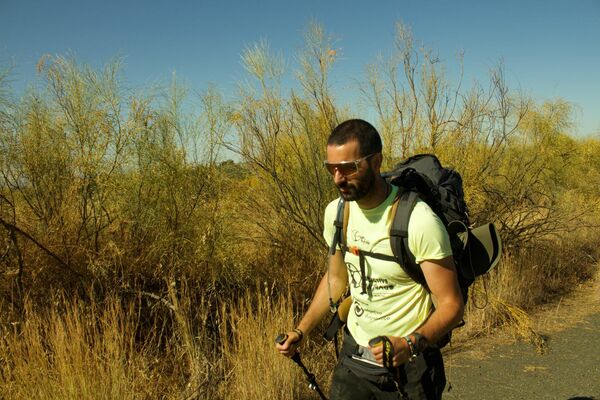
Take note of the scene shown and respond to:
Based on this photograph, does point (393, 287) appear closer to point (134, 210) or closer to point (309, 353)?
point (309, 353)

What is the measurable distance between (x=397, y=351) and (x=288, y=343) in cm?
64

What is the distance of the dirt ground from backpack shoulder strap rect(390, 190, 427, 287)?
2.67 metres

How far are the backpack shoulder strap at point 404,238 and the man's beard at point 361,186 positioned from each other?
0.49ft

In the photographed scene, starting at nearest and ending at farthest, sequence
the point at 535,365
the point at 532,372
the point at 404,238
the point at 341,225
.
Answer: the point at 404,238 → the point at 341,225 → the point at 532,372 → the point at 535,365

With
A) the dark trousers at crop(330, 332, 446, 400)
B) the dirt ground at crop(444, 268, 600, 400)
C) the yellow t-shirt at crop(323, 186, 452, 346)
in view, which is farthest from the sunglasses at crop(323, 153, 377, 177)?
the dirt ground at crop(444, 268, 600, 400)

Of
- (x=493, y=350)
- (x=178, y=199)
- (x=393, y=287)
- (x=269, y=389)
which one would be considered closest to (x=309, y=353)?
(x=269, y=389)

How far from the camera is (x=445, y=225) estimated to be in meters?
1.99

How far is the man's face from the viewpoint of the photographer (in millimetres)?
1936

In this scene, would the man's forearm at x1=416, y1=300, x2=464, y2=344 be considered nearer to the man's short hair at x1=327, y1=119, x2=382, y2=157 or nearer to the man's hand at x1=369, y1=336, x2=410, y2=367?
the man's hand at x1=369, y1=336, x2=410, y2=367

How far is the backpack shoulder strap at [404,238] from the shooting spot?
6.07ft

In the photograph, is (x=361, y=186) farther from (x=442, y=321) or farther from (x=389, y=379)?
(x=389, y=379)

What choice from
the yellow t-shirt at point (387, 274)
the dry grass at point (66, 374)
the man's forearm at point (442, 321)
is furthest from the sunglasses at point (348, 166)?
the dry grass at point (66, 374)

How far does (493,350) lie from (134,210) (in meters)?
4.46

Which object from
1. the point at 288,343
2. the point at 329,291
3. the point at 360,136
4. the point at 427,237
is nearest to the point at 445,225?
the point at 427,237
